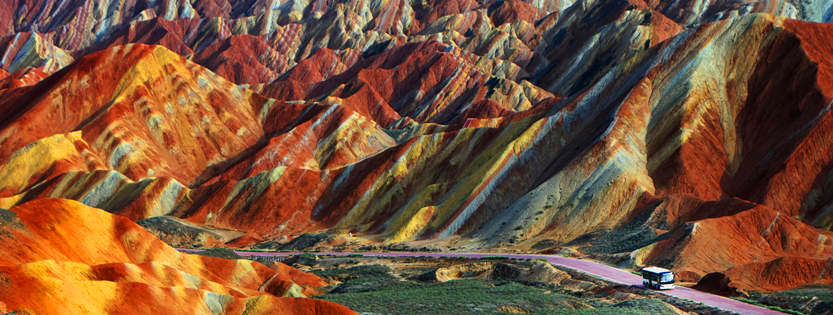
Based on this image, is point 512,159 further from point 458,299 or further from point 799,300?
point 799,300

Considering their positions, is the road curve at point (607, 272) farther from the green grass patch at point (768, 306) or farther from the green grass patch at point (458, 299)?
the green grass patch at point (458, 299)

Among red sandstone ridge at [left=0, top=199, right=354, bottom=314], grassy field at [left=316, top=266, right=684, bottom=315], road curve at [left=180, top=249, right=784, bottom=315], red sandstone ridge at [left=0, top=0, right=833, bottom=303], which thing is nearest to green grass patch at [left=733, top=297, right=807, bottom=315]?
road curve at [left=180, top=249, right=784, bottom=315]

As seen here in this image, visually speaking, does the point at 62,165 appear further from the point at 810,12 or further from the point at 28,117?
the point at 810,12

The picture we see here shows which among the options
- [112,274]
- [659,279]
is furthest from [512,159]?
[112,274]

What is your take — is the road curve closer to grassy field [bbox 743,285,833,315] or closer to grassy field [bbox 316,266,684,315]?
grassy field [bbox 743,285,833,315]

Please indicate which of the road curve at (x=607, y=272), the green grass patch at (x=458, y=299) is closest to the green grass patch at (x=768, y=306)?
the road curve at (x=607, y=272)

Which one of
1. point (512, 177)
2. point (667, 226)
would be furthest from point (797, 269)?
point (512, 177)
